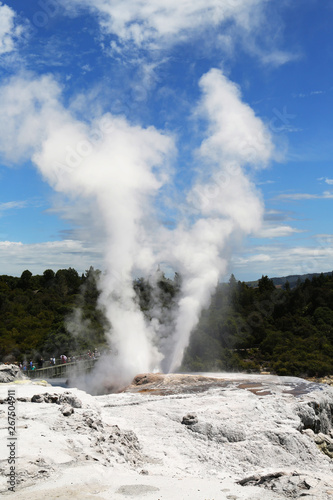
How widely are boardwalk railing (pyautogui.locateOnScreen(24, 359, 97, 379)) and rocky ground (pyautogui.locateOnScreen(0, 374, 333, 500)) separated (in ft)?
38.6

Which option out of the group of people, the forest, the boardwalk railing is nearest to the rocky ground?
the boardwalk railing

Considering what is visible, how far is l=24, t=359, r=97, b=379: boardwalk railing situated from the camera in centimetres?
3172

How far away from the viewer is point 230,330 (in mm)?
46594

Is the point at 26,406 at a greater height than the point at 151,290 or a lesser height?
lesser

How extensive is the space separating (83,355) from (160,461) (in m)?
29.0

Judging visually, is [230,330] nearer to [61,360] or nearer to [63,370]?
[61,360]

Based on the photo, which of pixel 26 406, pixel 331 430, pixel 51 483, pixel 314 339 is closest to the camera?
pixel 51 483

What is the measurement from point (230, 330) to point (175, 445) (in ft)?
109

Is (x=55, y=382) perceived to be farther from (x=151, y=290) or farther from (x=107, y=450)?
(x=107, y=450)

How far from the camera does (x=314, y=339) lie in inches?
1719

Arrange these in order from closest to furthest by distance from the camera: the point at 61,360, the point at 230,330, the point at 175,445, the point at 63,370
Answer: the point at 175,445 → the point at 63,370 → the point at 61,360 → the point at 230,330

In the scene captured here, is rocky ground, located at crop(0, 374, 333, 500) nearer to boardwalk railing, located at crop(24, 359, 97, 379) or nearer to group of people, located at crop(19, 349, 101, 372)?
boardwalk railing, located at crop(24, 359, 97, 379)

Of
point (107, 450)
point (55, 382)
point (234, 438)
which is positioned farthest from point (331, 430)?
point (55, 382)

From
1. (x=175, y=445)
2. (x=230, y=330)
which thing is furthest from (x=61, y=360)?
(x=175, y=445)
